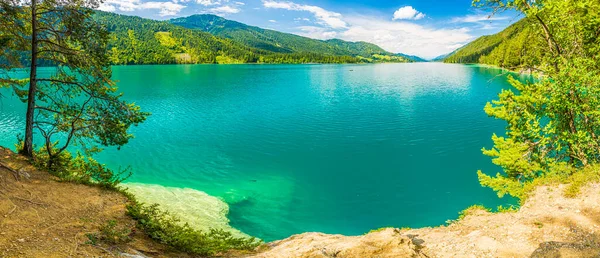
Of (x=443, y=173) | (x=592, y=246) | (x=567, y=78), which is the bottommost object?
(x=443, y=173)

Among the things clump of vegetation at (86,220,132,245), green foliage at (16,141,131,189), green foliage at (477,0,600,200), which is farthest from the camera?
green foliage at (16,141,131,189)

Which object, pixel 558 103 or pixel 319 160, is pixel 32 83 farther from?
pixel 558 103

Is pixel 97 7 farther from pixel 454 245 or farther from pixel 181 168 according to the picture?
pixel 181 168

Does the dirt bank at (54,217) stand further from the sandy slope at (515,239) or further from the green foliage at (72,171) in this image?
the sandy slope at (515,239)

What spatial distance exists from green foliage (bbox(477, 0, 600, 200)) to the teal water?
10.4 ft

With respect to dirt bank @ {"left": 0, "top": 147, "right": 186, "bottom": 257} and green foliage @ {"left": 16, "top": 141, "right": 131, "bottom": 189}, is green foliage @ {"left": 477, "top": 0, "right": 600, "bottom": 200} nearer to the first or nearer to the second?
dirt bank @ {"left": 0, "top": 147, "right": 186, "bottom": 257}

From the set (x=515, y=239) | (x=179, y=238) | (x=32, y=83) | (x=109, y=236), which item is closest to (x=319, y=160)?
(x=179, y=238)

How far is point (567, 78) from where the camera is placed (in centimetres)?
1334

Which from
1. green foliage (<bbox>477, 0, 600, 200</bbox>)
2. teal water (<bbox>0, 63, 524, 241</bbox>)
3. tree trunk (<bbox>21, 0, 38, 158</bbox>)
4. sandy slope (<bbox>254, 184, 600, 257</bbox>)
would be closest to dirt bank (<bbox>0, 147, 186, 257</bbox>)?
tree trunk (<bbox>21, 0, 38, 158</bbox>)

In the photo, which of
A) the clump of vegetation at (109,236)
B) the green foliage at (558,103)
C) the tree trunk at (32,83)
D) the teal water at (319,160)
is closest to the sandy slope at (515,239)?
the green foliage at (558,103)

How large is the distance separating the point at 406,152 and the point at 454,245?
84.3 ft

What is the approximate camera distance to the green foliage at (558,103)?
13.2m

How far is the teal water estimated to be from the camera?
2317 centimetres

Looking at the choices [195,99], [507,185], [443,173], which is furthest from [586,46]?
[195,99]
